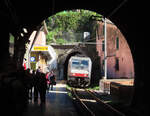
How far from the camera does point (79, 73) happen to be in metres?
29.6

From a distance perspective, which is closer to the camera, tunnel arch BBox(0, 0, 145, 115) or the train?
tunnel arch BBox(0, 0, 145, 115)

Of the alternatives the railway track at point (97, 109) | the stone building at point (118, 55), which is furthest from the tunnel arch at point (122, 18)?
the stone building at point (118, 55)

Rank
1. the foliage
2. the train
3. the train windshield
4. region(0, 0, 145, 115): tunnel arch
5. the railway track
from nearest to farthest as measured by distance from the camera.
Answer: region(0, 0, 145, 115): tunnel arch
the railway track
the train
the train windshield
the foliage

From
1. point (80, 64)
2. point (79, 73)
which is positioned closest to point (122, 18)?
point (79, 73)

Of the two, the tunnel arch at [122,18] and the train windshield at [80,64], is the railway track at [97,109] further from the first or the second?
the train windshield at [80,64]

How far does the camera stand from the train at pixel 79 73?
96.9 ft

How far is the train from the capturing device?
29.5m

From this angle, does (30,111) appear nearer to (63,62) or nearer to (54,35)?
(63,62)

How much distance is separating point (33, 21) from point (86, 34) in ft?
106

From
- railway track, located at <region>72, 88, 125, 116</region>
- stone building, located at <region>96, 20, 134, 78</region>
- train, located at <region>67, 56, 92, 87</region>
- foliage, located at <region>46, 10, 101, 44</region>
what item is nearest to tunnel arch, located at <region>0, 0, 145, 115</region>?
railway track, located at <region>72, 88, 125, 116</region>

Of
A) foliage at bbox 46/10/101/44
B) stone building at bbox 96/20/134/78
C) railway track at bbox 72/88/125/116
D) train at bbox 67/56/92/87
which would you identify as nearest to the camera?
railway track at bbox 72/88/125/116

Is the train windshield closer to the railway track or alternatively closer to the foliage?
the railway track

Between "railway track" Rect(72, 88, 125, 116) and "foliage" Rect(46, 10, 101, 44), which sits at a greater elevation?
"foliage" Rect(46, 10, 101, 44)

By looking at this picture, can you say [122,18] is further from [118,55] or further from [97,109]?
[118,55]
